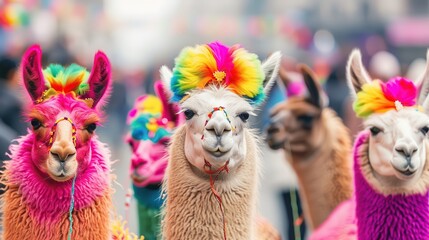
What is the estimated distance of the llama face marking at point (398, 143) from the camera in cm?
477

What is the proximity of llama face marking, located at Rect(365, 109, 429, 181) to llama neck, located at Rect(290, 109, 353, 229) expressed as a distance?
1.47 m

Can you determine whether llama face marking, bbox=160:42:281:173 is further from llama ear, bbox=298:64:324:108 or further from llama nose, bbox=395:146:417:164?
llama ear, bbox=298:64:324:108

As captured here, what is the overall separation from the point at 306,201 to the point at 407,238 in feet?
6.39

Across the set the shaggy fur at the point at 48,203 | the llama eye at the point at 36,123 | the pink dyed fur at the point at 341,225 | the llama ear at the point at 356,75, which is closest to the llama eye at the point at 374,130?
the llama ear at the point at 356,75

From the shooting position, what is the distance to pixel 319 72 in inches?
639

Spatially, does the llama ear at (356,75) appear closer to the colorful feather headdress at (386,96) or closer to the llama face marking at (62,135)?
the colorful feather headdress at (386,96)

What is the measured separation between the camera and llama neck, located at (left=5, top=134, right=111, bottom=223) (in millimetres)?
4371

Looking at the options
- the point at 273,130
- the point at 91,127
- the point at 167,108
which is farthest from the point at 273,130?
the point at 91,127

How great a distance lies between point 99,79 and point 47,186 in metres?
0.67

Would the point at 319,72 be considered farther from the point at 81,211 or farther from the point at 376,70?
the point at 81,211

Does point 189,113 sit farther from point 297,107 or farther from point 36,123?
point 297,107

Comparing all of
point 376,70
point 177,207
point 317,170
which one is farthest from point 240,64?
point 376,70

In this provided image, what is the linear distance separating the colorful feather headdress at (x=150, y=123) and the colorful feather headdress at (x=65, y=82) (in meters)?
1.17

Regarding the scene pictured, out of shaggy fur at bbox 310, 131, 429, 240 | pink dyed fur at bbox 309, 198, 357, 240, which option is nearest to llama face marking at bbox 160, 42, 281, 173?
shaggy fur at bbox 310, 131, 429, 240
